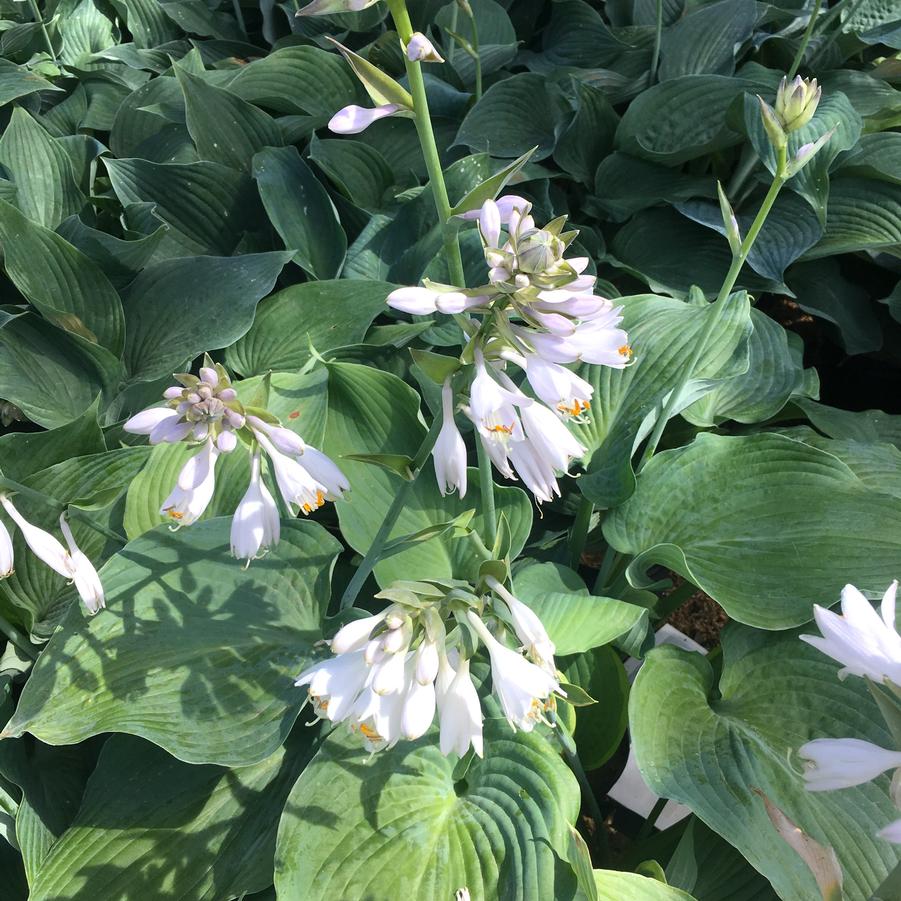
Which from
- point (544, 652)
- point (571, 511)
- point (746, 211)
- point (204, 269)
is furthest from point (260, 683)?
point (746, 211)

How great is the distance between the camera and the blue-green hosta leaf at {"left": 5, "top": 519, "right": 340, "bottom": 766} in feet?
4.37

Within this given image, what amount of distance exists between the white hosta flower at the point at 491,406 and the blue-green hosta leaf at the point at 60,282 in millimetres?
1292

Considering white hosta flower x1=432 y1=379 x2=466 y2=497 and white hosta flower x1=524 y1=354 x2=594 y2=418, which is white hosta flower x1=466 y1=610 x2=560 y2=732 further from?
white hosta flower x1=524 y1=354 x2=594 y2=418

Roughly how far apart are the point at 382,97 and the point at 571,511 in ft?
3.98

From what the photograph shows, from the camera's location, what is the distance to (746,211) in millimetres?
2709

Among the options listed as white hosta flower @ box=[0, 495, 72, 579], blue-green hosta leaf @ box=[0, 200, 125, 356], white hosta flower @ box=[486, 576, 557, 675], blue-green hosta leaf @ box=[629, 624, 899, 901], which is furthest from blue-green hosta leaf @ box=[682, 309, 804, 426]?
blue-green hosta leaf @ box=[0, 200, 125, 356]

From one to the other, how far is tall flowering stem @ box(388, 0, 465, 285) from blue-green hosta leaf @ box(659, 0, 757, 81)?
1.93 m

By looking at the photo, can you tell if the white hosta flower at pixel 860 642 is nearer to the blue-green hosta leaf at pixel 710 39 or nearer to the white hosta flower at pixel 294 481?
the white hosta flower at pixel 294 481

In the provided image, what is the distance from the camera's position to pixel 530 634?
3.57 feet

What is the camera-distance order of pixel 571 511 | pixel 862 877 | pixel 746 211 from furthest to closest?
pixel 746 211
pixel 571 511
pixel 862 877

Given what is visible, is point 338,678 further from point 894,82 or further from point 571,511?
point 894,82

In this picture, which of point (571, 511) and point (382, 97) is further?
point (571, 511)

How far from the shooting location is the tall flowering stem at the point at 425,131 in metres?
1.03

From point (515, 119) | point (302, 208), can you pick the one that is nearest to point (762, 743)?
point (302, 208)
